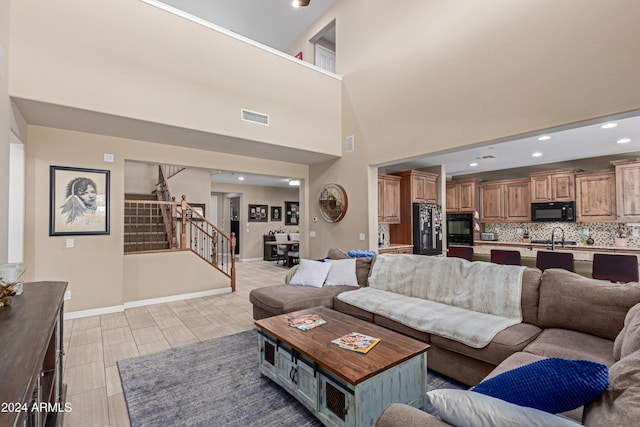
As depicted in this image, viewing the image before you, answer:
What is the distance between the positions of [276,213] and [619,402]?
1059 cm

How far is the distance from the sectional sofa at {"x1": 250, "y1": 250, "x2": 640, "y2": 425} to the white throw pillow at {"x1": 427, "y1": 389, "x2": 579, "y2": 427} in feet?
0.68

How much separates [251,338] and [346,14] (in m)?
5.78

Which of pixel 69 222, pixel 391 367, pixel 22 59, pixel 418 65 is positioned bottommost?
pixel 391 367

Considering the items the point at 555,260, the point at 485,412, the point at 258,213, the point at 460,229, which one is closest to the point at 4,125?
the point at 485,412

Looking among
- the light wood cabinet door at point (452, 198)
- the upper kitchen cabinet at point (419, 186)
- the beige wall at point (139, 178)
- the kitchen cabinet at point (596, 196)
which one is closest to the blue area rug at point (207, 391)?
the upper kitchen cabinet at point (419, 186)

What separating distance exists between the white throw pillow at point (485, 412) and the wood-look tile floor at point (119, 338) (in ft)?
6.95

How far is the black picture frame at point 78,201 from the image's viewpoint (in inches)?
158

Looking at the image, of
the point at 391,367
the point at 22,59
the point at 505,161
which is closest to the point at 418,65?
the point at 505,161

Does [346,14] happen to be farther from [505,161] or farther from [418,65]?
[505,161]

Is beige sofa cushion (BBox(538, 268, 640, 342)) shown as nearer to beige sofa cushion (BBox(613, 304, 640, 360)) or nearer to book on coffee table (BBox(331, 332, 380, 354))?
beige sofa cushion (BBox(613, 304, 640, 360))

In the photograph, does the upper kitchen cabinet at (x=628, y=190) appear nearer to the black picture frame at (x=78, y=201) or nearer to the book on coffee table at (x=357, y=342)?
the book on coffee table at (x=357, y=342)

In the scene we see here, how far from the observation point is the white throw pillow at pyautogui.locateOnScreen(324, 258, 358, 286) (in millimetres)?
3883

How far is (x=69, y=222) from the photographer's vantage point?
13.5ft

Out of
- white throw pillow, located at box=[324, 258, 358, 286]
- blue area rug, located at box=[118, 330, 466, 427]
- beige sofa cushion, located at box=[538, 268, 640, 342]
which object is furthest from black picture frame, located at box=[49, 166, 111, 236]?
beige sofa cushion, located at box=[538, 268, 640, 342]
